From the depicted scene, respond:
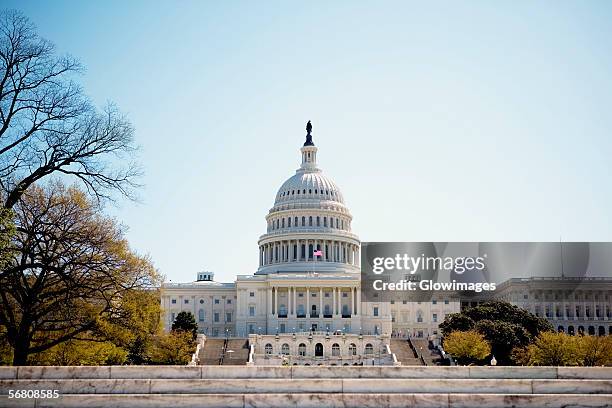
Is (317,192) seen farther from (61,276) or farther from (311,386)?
(311,386)

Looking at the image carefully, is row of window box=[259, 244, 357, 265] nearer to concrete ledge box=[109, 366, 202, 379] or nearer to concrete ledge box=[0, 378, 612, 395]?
concrete ledge box=[109, 366, 202, 379]

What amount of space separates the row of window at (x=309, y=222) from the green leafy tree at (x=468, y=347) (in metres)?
69.5

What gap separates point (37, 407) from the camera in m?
28.8

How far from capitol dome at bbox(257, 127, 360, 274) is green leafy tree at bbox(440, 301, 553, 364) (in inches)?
1895

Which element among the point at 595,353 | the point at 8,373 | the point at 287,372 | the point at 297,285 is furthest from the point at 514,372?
the point at 297,285

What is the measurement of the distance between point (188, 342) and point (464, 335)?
1340 inches

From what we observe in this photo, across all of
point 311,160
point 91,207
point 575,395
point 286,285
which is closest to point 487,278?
point 286,285

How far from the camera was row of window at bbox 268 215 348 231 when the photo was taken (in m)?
173

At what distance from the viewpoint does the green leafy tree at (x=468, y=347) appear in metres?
102

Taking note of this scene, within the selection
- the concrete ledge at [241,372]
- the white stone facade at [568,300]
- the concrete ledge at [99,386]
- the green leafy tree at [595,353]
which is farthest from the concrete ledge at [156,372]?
the white stone facade at [568,300]

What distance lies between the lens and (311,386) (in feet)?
101

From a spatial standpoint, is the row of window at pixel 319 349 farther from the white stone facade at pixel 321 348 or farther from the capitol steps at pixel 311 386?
the capitol steps at pixel 311 386

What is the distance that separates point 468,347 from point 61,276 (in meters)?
70.3

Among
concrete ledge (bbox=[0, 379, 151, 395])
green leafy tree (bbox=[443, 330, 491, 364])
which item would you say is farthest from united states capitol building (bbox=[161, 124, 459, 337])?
concrete ledge (bbox=[0, 379, 151, 395])
